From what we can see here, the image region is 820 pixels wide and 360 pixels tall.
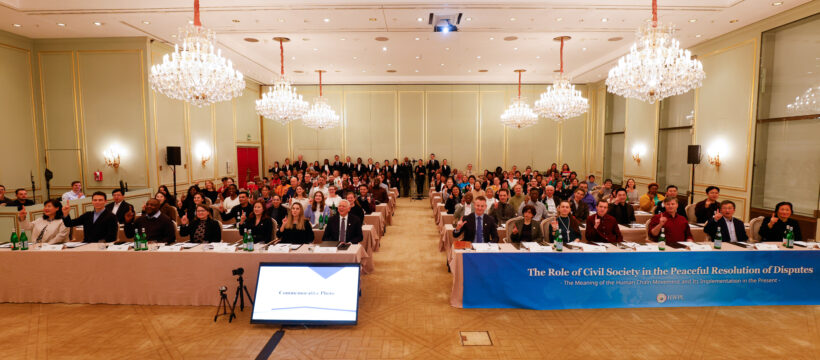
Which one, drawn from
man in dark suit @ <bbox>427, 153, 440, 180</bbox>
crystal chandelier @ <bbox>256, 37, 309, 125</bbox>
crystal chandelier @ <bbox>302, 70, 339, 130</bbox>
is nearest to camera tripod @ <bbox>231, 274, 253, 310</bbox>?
crystal chandelier @ <bbox>256, 37, 309, 125</bbox>

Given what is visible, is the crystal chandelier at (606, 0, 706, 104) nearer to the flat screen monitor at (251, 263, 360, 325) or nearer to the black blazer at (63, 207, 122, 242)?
the flat screen monitor at (251, 263, 360, 325)

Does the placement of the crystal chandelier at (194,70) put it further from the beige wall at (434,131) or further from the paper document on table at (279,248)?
the beige wall at (434,131)

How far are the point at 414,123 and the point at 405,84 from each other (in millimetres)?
1715

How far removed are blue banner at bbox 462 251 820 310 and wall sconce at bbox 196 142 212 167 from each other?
34.3ft

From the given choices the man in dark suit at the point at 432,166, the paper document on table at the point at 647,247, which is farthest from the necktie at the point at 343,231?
the man in dark suit at the point at 432,166

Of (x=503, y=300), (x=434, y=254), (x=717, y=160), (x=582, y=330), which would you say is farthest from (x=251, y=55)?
(x=717, y=160)

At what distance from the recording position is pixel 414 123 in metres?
17.1

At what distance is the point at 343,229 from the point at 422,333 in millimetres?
2205

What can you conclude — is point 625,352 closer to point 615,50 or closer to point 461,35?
point 461,35

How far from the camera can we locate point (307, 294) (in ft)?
14.4

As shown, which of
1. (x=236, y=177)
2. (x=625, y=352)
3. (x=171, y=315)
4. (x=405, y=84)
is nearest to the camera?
(x=625, y=352)

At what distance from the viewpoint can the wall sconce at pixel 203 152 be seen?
12164 mm

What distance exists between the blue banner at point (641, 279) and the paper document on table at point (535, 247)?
15 cm

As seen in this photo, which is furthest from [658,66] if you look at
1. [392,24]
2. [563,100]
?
[392,24]
